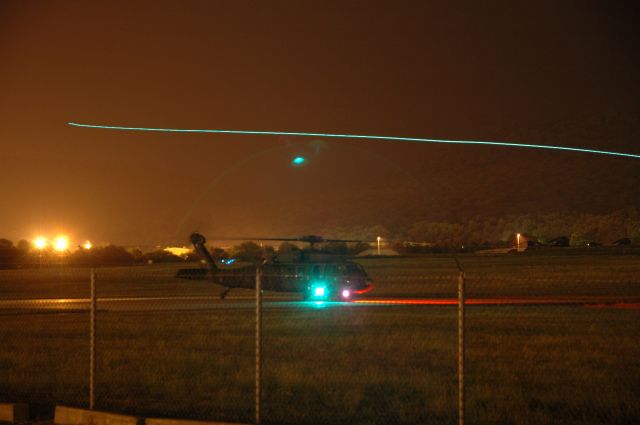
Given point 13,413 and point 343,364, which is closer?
point 13,413

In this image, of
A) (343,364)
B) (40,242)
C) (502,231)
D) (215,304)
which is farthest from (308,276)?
(502,231)

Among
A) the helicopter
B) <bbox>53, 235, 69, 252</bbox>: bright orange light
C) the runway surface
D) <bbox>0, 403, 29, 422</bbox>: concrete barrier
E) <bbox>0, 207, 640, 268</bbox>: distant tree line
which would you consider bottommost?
<bbox>0, 403, 29, 422</bbox>: concrete barrier

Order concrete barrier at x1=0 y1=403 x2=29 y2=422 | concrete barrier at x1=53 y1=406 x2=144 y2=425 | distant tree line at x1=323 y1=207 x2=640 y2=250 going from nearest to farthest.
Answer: concrete barrier at x1=53 y1=406 x2=144 y2=425
concrete barrier at x1=0 y1=403 x2=29 y2=422
distant tree line at x1=323 y1=207 x2=640 y2=250

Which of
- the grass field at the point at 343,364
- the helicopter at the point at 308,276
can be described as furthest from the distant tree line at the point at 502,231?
the grass field at the point at 343,364

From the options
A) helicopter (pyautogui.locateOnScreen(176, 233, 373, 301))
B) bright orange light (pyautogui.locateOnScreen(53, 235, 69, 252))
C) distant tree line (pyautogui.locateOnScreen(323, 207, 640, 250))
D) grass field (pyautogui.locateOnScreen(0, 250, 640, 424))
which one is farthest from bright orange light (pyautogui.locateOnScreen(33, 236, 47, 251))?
grass field (pyautogui.locateOnScreen(0, 250, 640, 424))

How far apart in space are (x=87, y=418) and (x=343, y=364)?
555 cm

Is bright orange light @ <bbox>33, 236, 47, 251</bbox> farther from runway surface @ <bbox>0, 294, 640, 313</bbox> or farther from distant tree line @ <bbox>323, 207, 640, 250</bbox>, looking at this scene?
runway surface @ <bbox>0, 294, 640, 313</bbox>

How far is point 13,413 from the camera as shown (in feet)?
37.6

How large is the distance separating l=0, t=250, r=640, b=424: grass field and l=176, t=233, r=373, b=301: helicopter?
438 cm

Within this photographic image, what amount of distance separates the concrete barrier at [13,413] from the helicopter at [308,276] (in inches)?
778

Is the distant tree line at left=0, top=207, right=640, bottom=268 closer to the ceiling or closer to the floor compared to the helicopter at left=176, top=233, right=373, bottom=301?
closer to the ceiling

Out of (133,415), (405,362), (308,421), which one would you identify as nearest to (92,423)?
(133,415)

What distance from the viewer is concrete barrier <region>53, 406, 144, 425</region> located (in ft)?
35.7

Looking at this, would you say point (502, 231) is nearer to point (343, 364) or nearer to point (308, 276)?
point (308, 276)
